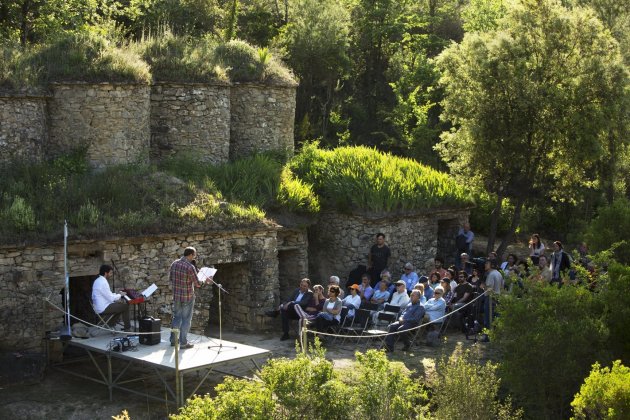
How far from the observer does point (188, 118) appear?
21.7 meters

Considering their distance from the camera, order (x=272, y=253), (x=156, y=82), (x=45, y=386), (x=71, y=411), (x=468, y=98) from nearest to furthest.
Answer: (x=71, y=411), (x=45, y=386), (x=272, y=253), (x=156, y=82), (x=468, y=98)

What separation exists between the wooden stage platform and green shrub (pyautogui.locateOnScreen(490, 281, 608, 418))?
12.9ft

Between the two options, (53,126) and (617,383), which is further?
(53,126)

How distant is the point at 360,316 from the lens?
18203mm

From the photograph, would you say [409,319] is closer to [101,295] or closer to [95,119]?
[101,295]

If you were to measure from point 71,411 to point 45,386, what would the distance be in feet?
4.11

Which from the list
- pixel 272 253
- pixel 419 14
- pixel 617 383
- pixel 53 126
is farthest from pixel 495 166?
pixel 419 14

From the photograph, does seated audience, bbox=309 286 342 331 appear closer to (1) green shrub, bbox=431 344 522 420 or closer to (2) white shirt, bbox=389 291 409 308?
(2) white shirt, bbox=389 291 409 308

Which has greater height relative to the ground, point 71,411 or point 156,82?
point 156,82

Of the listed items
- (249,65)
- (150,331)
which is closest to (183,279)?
(150,331)

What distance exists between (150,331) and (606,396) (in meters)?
7.51

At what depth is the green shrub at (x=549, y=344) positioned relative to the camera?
14.2 meters

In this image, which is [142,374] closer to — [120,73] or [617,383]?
[120,73]

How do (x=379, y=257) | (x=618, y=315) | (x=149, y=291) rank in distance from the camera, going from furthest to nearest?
(x=379, y=257) → (x=149, y=291) → (x=618, y=315)
